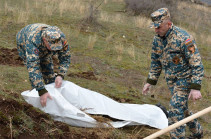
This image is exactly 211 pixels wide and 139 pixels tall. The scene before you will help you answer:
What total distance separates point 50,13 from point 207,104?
323 inches

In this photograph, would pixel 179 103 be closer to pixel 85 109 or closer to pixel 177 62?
pixel 177 62

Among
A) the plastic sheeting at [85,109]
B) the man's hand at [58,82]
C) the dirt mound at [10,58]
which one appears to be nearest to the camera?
the plastic sheeting at [85,109]

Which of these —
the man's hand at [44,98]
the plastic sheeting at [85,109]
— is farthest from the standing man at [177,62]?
the man's hand at [44,98]

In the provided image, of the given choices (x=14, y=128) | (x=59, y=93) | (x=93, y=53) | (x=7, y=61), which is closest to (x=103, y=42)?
(x=93, y=53)

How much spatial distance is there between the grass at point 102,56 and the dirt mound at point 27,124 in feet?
0.07

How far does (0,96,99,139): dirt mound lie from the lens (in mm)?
3453

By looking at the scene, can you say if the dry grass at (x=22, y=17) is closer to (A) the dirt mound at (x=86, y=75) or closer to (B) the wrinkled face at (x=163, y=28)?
(A) the dirt mound at (x=86, y=75)

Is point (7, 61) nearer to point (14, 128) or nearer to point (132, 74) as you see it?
point (132, 74)

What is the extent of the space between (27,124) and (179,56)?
2.14 m

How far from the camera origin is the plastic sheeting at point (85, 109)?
4.48 m

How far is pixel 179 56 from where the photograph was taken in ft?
14.0

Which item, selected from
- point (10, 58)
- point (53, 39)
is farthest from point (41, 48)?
point (10, 58)

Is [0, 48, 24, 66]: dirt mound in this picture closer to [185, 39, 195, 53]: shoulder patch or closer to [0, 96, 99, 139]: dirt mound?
[0, 96, 99, 139]: dirt mound

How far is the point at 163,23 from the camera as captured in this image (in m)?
4.15
